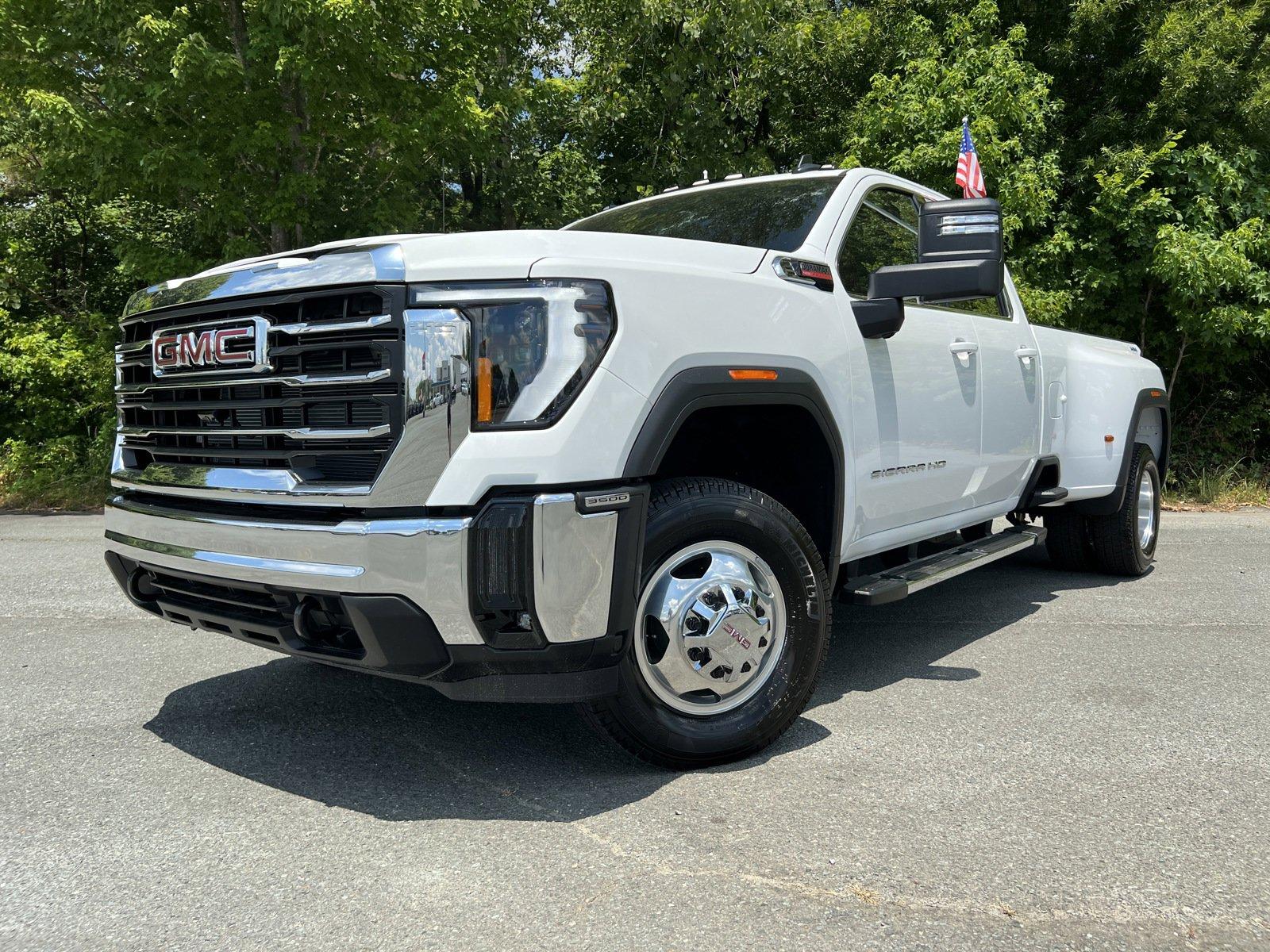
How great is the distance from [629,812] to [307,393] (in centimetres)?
145

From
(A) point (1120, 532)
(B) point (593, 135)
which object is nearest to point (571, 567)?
(A) point (1120, 532)

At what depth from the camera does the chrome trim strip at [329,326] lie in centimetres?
259

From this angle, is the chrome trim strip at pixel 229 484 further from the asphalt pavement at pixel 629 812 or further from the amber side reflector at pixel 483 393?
the asphalt pavement at pixel 629 812

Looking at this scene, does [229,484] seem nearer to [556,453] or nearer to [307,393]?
[307,393]

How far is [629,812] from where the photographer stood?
2.81 m

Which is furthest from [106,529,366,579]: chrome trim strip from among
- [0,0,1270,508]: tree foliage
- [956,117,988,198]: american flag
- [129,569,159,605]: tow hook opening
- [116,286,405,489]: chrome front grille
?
[956,117,988,198]: american flag

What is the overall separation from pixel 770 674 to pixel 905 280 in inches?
57.3

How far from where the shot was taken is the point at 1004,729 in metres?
3.51

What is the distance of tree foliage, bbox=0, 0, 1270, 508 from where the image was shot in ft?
34.1

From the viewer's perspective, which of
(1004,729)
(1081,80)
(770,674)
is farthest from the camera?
(1081,80)

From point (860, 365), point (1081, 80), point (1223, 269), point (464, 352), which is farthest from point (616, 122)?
point (464, 352)

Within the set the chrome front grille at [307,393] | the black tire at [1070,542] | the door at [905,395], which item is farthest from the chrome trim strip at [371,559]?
the black tire at [1070,542]

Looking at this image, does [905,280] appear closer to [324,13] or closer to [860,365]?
[860,365]

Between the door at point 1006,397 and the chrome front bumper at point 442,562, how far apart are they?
2.54 metres
